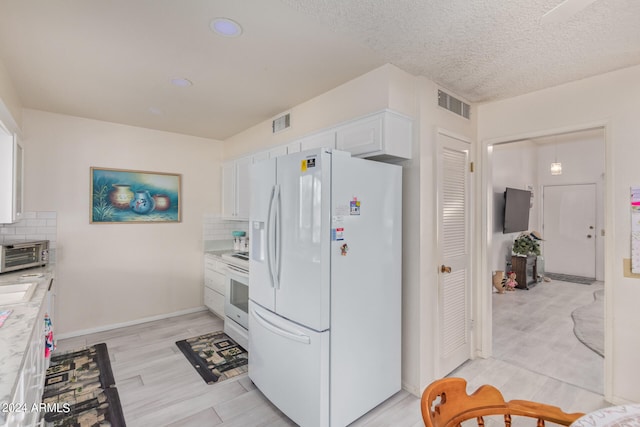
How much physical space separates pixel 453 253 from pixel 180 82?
2.84 metres

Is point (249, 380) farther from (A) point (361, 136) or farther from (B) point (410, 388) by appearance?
(A) point (361, 136)

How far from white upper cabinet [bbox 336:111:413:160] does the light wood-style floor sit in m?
1.92

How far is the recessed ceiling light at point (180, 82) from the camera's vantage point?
8.33 ft

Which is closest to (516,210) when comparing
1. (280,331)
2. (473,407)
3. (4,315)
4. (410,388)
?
(410,388)

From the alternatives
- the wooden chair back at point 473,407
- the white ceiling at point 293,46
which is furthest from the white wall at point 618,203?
the wooden chair back at point 473,407

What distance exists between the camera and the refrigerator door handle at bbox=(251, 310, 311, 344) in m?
1.95

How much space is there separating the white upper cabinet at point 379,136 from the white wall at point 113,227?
2.81 m

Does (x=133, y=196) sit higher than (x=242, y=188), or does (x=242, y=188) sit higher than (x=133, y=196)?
(x=242, y=188)

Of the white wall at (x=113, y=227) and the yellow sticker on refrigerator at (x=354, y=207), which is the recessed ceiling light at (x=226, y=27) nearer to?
the yellow sticker on refrigerator at (x=354, y=207)

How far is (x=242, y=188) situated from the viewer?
4.03m

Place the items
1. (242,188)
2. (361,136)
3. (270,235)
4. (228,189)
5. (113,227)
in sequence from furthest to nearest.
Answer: (228,189), (242,188), (113,227), (361,136), (270,235)

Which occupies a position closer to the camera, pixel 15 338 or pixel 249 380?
pixel 15 338

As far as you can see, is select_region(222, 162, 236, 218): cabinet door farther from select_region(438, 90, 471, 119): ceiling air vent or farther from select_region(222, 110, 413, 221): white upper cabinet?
select_region(438, 90, 471, 119): ceiling air vent

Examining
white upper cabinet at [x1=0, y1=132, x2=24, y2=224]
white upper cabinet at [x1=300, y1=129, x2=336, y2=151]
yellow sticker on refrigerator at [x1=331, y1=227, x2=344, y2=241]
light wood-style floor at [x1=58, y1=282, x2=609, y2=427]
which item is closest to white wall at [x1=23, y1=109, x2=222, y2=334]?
light wood-style floor at [x1=58, y1=282, x2=609, y2=427]
